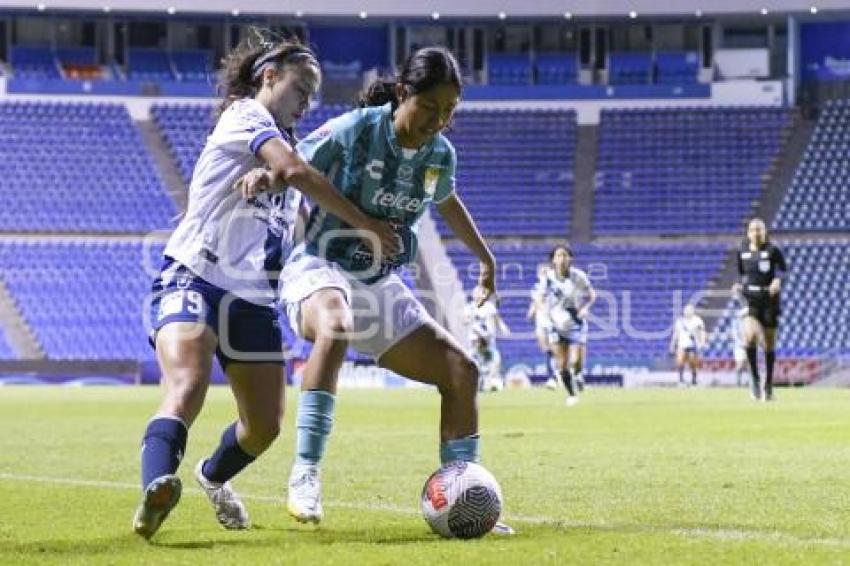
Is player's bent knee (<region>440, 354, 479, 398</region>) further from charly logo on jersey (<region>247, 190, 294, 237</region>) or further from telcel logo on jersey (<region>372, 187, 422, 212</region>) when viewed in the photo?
charly logo on jersey (<region>247, 190, 294, 237</region>)

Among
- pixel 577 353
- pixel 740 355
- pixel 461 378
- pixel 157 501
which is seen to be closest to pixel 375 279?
pixel 461 378

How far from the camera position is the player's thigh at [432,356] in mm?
A: 6703

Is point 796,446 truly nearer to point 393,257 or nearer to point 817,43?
point 393,257

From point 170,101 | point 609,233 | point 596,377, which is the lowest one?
point 596,377

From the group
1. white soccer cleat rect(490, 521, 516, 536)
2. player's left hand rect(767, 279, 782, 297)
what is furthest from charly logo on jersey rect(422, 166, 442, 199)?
player's left hand rect(767, 279, 782, 297)

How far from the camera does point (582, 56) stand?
51750 millimetres

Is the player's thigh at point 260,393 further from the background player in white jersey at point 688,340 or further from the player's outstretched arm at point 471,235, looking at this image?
the background player in white jersey at point 688,340

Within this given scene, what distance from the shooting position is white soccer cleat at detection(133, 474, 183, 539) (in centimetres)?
584

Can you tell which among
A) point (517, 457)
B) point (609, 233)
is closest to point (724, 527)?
point (517, 457)

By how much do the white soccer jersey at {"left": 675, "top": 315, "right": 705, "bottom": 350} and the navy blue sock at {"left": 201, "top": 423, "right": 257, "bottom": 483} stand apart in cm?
3148

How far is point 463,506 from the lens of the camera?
20.5 ft

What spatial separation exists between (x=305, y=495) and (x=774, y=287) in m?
16.3

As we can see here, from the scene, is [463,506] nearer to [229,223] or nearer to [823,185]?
[229,223]

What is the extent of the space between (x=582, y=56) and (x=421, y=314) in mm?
45919
